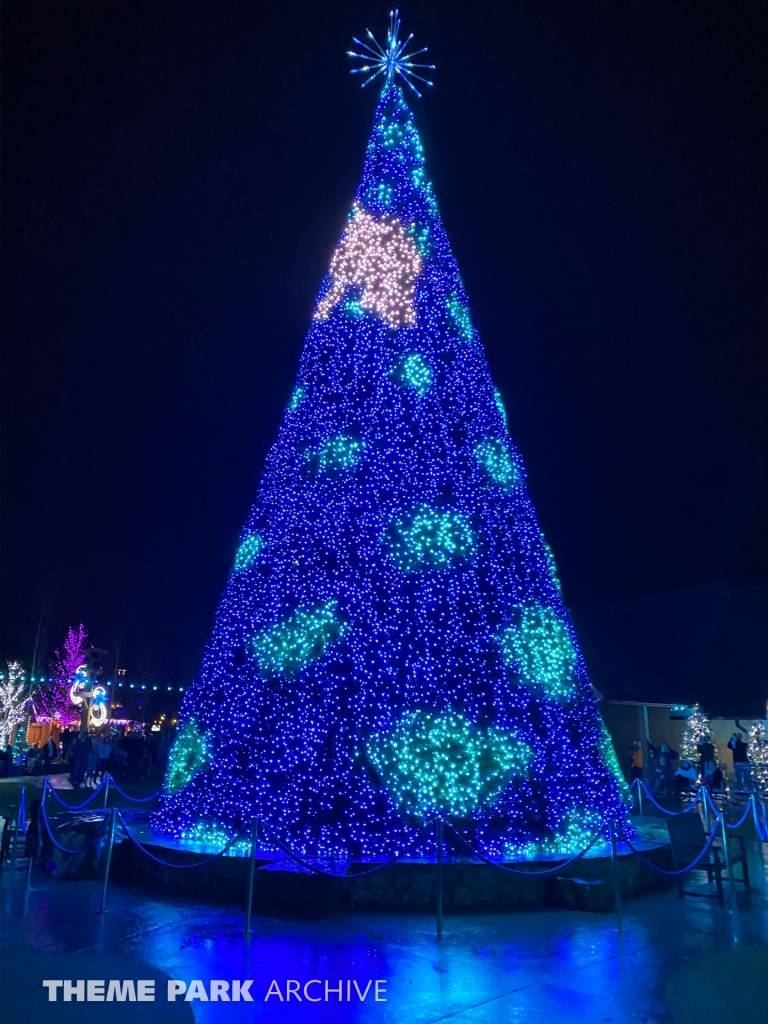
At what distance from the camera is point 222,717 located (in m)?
9.64

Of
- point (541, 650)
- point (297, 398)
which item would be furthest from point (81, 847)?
point (297, 398)

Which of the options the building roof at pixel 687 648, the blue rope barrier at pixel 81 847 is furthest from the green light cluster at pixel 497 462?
the building roof at pixel 687 648

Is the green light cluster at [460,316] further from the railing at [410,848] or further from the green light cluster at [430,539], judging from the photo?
the railing at [410,848]

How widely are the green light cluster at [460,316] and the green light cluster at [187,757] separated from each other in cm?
686

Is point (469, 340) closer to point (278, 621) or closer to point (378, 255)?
point (378, 255)

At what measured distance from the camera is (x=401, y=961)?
6.34m

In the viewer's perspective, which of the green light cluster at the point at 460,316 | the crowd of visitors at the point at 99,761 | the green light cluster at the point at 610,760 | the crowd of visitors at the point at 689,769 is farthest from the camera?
the crowd of visitors at the point at 99,761

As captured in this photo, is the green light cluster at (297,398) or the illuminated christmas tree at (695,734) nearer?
the green light cluster at (297,398)

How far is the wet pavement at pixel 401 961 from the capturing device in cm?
523

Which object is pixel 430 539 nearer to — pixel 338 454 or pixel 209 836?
pixel 338 454

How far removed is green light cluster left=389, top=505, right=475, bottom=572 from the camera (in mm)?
9703

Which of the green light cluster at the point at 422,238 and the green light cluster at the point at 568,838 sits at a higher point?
the green light cluster at the point at 422,238

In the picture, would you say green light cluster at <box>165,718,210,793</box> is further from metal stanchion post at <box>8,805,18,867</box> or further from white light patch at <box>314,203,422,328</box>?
white light patch at <box>314,203,422,328</box>

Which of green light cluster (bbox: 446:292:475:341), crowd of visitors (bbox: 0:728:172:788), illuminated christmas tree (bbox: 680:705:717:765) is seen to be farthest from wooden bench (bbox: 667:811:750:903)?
crowd of visitors (bbox: 0:728:172:788)
